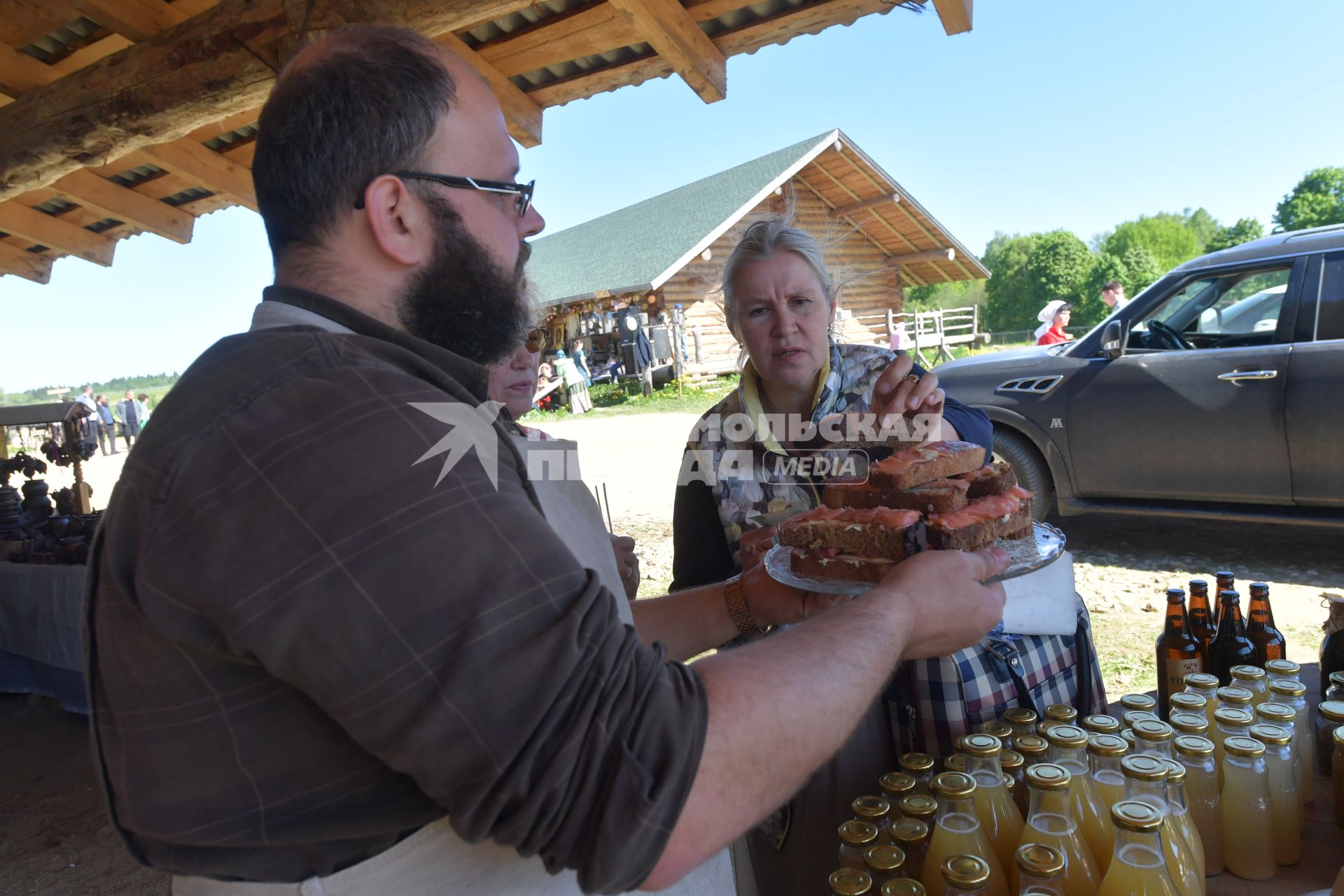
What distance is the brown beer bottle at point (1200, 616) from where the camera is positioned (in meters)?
2.68

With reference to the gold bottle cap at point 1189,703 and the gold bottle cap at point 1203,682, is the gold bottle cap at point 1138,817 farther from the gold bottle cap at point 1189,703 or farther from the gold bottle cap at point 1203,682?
the gold bottle cap at point 1203,682

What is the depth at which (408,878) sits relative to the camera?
118cm

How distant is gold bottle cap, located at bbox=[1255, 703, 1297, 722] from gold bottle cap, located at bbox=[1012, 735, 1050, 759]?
0.47m

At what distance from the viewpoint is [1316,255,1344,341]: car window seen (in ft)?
18.6

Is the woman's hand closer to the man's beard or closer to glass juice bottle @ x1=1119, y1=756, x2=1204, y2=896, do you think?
glass juice bottle @ x1=1119, y1=756, x2=1204, y2=896

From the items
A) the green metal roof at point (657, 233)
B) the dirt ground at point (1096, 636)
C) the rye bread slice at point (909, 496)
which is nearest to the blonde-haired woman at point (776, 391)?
the rye bread slice at point (909, 496)

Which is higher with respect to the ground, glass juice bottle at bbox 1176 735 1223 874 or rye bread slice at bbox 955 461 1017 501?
rye bread slice at bbox 955 461 1017 501

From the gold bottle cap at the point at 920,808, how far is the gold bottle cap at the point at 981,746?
13 centimetres

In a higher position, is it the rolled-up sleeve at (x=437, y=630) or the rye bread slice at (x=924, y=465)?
the rolled-up sleeve at (x=437, y=630)

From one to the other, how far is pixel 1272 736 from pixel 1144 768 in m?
0.46

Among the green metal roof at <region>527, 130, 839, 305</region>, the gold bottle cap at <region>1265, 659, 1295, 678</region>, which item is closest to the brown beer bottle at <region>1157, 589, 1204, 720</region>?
the gold bottle cap at <region>1265, 659, 1295, 678</region>

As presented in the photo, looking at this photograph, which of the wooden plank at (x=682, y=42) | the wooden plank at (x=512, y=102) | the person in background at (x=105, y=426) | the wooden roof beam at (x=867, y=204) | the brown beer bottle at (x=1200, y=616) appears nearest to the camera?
the brown beer bottle at (x=1200, y=616)

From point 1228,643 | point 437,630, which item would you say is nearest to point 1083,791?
point 1228,643

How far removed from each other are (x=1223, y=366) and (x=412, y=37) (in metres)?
6.54
